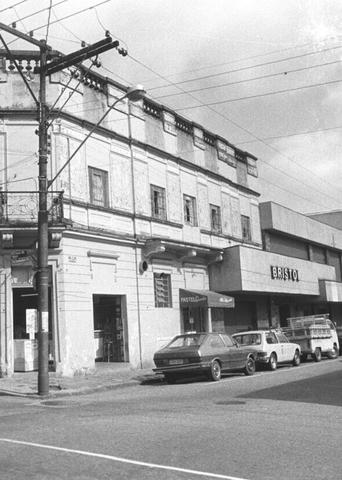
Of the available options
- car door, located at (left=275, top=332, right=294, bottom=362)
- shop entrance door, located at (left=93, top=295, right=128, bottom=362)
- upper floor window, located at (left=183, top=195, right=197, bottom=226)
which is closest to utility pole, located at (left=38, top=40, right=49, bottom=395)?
shop entrance door, located at (left=93, top=295, right=128, bottom=362)

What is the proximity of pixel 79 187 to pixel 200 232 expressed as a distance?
27.6 feet

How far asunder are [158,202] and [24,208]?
24.0 ft

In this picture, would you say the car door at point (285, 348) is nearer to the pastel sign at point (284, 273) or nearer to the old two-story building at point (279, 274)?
the old two-story building at point (279, 274)

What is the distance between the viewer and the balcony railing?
1906 centimetres

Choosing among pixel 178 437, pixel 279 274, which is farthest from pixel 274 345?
pixel 178 437

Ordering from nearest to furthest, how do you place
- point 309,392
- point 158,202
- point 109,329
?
point 309,392 → point 109,329 → point 158,202

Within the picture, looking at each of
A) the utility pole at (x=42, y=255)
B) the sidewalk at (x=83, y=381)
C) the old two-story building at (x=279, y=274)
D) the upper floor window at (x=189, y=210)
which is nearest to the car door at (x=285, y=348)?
the old two-story building at (x=279, y=274)

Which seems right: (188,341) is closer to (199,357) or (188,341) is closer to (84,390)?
(199,357)

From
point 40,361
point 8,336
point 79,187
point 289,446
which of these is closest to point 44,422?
point 289,446

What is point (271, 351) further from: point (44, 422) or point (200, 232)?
point (44, 422)

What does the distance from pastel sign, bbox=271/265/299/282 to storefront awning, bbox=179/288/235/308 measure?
5557 mm

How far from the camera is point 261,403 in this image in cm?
1164

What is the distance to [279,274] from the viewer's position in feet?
104

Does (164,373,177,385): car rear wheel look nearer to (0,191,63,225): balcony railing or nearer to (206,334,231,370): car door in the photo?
(206,334,231,370): car door
